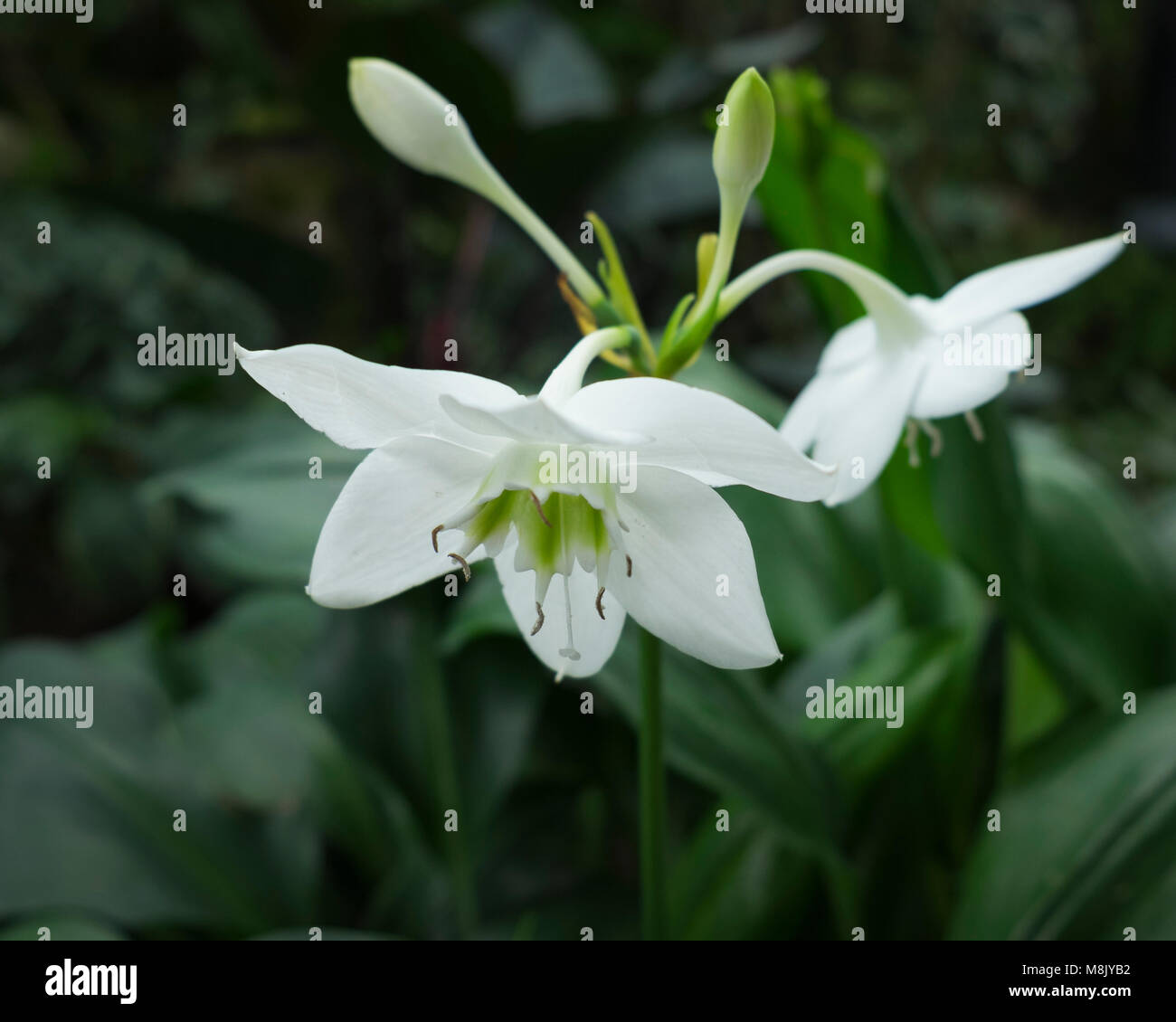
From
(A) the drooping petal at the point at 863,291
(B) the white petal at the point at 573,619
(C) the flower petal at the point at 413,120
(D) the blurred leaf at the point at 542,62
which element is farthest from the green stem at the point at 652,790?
(D) the blurred leaf at the point at 542,62

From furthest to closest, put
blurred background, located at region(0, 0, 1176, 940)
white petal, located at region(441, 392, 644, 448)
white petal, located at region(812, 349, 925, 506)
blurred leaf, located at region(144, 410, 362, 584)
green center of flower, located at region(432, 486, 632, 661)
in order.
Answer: blurred leaf, located at region(144, 410, 362, 584) < blurred background, located at region(0, 0, 1176, 940) < white petal, located at region(812, 349, 925, 506) < green center of flower, located at region(432, 486, 632, 661) < white petal, located at region(441, 392, 644, 448)

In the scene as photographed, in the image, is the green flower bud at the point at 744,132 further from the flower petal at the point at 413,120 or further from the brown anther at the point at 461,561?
the brown anther at the point at 461,561

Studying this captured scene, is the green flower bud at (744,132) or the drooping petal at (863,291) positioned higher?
the green flower bud at (744,132)

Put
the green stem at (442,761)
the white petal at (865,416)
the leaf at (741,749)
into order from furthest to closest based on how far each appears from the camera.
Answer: the green stem at (442,761), the leaf at (741,749), the white petal at (865,416)

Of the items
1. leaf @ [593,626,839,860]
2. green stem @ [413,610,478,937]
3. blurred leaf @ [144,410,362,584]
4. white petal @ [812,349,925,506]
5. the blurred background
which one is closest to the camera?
white petal @ [812,349,925,506]

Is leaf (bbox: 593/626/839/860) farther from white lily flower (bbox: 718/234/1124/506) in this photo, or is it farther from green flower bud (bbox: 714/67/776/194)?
green flower bud (bbox: 714/67/776/194)

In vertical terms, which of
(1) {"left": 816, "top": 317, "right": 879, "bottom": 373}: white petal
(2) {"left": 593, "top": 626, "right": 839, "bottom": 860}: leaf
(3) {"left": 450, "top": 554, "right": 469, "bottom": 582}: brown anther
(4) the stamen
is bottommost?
(2) {"left": 593, "top": 626, "right": 839, "bottom": 860}: leaf

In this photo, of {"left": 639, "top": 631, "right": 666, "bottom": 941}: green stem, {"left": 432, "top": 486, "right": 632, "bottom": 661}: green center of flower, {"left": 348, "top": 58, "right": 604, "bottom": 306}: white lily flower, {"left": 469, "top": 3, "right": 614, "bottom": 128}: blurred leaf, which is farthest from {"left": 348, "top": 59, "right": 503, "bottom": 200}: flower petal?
{"left": 469, "top": 3, "right": 614, "bottom": 128}: blurred leaf
